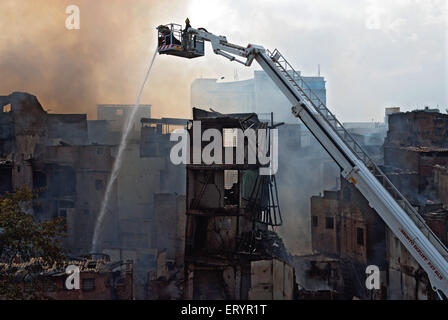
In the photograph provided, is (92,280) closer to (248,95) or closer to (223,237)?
(223,237)

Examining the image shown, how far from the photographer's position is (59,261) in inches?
365

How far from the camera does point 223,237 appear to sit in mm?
14906

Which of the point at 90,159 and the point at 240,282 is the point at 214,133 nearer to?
the point at 240,282

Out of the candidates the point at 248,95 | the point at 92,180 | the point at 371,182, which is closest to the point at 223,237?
the point at 371,182

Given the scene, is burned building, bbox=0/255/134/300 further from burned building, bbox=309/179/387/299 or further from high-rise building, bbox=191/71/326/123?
high-rise building, bbox=191/71/326/123

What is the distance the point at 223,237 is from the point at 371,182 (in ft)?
20.1

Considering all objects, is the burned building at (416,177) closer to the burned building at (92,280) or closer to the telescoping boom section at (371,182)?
the telescoping boom section at (371,182)

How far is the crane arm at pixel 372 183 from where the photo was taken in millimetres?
9562

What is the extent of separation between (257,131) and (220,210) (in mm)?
3160

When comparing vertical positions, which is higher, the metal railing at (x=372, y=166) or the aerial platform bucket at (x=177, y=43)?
the aerial platform bucket at (x=177, y=43)

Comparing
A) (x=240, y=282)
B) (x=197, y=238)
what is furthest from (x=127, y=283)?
(x=240, y=282)

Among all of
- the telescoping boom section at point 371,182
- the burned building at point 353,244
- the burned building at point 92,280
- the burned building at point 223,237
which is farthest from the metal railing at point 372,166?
the burned building at point 92,280

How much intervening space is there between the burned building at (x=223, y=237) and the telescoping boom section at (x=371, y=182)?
95.8 inches

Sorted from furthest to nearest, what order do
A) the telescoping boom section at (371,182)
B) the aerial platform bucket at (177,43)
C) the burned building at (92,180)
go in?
the burned building at (92,180) < the aerial platform bucket at (177,43) < the telescoping boom section at (371,182)
